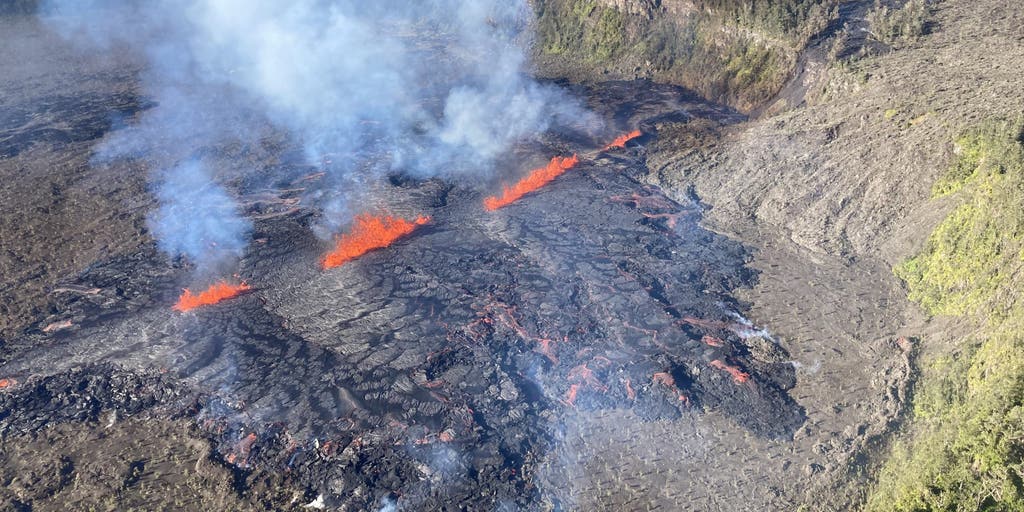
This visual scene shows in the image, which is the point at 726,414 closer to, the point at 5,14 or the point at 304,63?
the point at 304,63

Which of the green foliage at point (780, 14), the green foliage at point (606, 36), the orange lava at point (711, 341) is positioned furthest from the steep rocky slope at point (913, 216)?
the green foliage at point (606, 36)

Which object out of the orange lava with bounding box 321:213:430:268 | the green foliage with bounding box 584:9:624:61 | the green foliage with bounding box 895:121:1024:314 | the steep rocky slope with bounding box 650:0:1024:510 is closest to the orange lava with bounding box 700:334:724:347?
the steep rocky slope with bounding box 650:0:1024:510

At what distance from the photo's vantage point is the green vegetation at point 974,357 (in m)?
13.5

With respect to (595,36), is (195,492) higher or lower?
lower

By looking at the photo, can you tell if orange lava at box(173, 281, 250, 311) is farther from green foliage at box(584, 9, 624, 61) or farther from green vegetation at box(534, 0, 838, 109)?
green foliage at box(584, 9, 624, 61)

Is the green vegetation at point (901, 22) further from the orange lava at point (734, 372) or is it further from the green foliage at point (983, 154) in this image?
the orange lava at point (734, 372)

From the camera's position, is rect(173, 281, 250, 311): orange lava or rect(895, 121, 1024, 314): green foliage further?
rect(173, 281, 250, 311): orange lava

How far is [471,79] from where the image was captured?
47.2 metres

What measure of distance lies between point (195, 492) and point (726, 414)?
15596mm

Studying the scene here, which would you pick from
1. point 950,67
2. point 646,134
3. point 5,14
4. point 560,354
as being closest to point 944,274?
point 950,67

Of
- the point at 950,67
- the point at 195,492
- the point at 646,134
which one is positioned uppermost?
the point at 950,67

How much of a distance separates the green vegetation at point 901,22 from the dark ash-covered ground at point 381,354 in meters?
15.3

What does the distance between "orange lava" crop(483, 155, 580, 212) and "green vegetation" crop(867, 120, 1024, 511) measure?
16211mm

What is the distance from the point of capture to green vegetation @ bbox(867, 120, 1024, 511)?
533 inches
